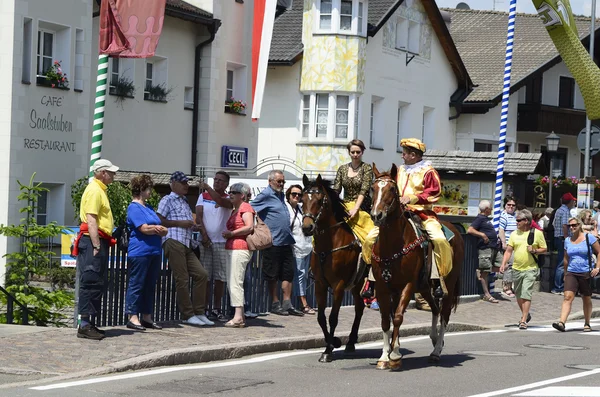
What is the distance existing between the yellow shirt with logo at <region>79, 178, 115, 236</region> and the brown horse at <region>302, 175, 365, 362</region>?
7.36ft

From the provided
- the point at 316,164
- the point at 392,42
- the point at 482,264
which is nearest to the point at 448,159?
the point at 482,264

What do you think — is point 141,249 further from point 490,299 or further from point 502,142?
point 502,142

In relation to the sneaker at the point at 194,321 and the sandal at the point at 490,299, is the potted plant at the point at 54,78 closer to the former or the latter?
the sandal at the point at 490,299

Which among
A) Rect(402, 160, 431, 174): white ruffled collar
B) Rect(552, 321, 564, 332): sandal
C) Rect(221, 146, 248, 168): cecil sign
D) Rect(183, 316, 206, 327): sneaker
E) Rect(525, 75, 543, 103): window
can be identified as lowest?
Rect(552, 321, 564, 332): sandal

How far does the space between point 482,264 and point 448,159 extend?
5571 millimetres

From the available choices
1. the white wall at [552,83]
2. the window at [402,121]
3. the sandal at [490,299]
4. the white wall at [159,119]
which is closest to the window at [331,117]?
the window at [402,121]

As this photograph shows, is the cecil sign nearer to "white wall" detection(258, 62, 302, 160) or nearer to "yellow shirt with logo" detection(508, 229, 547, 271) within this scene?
"white wall" detection(258, 62, 302, 160)

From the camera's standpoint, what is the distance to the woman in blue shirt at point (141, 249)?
48.0 feet

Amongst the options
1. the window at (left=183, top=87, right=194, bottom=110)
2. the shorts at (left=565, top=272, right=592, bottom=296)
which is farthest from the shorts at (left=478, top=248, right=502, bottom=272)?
the window at (left=183, top=87, right=194, bottom=110)

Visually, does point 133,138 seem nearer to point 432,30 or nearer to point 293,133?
point 293,133

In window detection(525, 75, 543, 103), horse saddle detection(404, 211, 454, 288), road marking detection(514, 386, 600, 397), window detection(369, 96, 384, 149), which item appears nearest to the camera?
road marking detection(514, 386, 600, 397)

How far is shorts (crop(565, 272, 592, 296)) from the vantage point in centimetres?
1925

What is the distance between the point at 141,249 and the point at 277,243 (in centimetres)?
328

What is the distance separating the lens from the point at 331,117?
41.4 m
